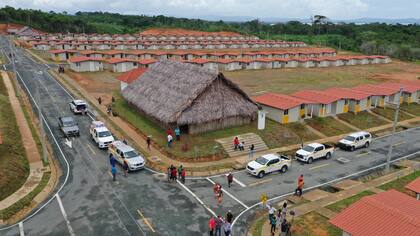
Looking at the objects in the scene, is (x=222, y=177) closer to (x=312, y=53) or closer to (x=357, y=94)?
(x=357, y=94)

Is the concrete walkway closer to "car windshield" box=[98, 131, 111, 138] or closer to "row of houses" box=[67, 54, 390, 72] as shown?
"car windshield" box=[98, 131, 111, 138]

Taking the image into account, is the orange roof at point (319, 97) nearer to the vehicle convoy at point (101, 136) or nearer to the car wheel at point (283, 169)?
the car wheel at point (283, 169)

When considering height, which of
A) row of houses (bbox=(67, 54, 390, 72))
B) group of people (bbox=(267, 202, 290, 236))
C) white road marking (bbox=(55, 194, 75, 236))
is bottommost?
white road marking (bbox=(55, 194, 75, 236))

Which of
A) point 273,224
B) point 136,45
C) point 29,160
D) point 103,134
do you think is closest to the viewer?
point 273,224

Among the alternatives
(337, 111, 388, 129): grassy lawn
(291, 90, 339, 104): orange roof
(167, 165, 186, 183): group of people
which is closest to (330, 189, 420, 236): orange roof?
(167, 165, 186, 183): group of people

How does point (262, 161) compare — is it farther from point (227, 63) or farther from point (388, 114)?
point (227, 63)

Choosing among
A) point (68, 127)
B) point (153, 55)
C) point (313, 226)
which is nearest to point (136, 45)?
point (153, 55)
